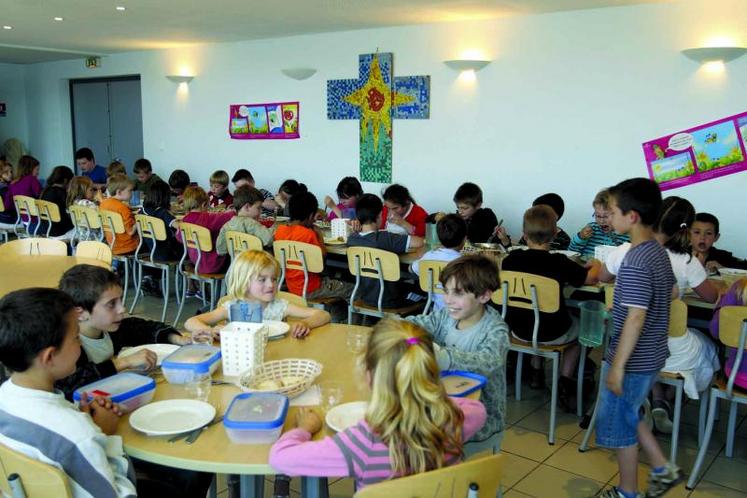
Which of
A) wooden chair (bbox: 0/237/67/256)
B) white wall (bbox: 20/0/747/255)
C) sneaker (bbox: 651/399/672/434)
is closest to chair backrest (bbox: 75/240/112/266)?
wooden chair (bbox: 0/237/67/256)

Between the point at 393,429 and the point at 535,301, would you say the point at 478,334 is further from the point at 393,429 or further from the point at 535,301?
the point at 535,301

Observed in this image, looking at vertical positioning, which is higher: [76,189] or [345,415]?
[76,189]

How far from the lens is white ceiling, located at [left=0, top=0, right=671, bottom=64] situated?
5.52 m

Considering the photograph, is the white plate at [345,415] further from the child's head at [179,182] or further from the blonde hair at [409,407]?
the child's head at [179,182]

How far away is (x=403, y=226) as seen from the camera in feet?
16.8

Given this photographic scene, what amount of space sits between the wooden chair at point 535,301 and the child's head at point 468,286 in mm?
1120

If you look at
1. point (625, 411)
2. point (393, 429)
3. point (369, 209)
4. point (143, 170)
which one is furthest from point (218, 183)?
point (393, 429)

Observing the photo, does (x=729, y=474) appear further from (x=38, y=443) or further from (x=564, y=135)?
(x=564, y=135)

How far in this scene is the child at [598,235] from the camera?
461cm

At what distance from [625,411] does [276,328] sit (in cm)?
137

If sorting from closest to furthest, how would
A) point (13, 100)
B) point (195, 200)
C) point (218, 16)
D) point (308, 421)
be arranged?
1. point (308, 421)
2. point (195, 200)
3. point (218, 16)
4. point (13, 100)

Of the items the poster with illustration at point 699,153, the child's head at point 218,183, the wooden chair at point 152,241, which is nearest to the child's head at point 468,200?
the poster with illustration at point 699,153

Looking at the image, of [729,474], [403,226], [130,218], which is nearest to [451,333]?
[729,474]

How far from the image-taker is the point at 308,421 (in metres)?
1.76
